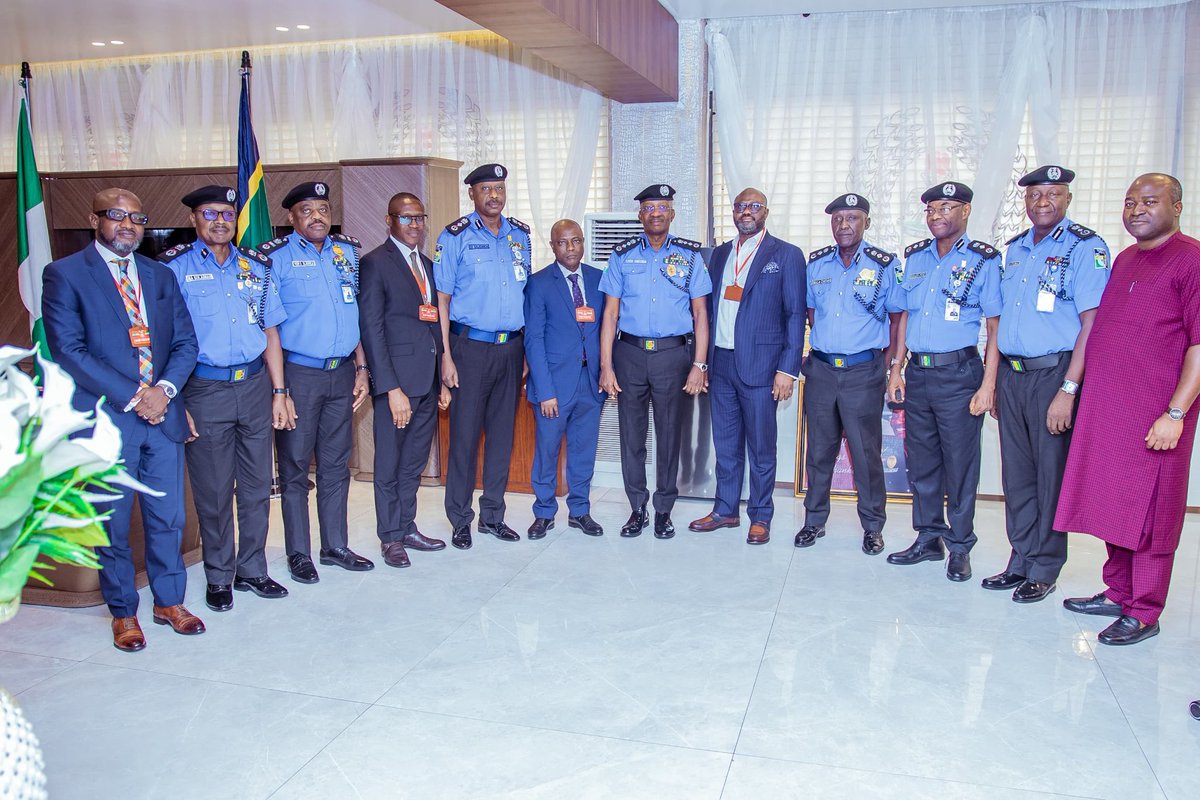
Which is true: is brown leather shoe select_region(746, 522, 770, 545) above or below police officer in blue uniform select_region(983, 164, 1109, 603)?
below

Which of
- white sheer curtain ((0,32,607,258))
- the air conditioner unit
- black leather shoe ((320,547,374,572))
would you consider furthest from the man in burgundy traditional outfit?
white sheer curtain ((0,32,607,258))

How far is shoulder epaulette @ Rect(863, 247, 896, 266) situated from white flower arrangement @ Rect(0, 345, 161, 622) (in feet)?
12.7

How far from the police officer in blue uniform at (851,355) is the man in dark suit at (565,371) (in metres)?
1.12

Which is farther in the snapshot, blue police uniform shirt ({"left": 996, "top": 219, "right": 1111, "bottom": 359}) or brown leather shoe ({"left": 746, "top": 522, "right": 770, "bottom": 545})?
brown leather shoe ({"left": 746, "top": 522, "right": 770, "bottom": 545})

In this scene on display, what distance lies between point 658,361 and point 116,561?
2613mm

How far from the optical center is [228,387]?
386 centimetres

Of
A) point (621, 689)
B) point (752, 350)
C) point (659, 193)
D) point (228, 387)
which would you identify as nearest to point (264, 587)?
point (228, 387)

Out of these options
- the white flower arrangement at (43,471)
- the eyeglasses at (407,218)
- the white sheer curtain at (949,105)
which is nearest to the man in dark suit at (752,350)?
the eyeglasses at (407,218)

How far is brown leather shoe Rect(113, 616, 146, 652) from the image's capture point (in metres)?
3.56

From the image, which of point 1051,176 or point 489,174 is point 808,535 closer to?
point 1051,176

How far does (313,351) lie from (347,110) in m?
3.70

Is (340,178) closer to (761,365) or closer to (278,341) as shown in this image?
(278,341)

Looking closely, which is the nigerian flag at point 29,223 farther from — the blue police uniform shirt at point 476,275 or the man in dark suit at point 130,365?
the blue police uniform shirt at point 476,275

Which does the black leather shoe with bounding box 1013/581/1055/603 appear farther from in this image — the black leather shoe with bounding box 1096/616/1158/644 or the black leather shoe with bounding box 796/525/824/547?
the black leather shoe with bounding box 796/525/824/547
